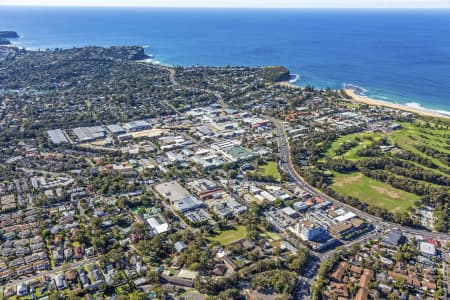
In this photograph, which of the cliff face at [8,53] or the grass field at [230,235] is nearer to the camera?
the grass field at [230,235]

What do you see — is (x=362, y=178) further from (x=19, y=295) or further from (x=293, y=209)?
(x=19, y=295)

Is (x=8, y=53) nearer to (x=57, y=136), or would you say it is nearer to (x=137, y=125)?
(x=57, y=136)

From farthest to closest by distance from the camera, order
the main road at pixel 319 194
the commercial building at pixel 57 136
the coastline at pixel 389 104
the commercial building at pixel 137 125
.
A: 1. the coastline at pixel 389 104
2. the commercial building at pixel 137 125
3. the commercial building at pixel 57 136
4. the main road at pixel 319 194

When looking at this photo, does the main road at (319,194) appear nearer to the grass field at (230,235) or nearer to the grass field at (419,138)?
Answer: the grass field at (230,235)

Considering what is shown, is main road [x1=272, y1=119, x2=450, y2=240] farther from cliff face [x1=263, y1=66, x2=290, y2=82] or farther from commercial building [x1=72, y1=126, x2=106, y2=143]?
cliff face [x1=263, y1=66, x2=290, y2=82]

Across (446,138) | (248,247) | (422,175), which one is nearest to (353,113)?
Result: (446,138)

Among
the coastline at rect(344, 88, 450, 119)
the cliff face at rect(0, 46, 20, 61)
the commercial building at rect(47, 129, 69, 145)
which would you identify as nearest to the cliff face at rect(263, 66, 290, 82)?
the coastline at rect(344, 88, 450, 119)

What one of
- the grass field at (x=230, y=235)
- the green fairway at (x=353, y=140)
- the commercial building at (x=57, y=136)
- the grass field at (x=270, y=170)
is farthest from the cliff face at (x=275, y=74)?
the grass field at (x=230, y=235)
